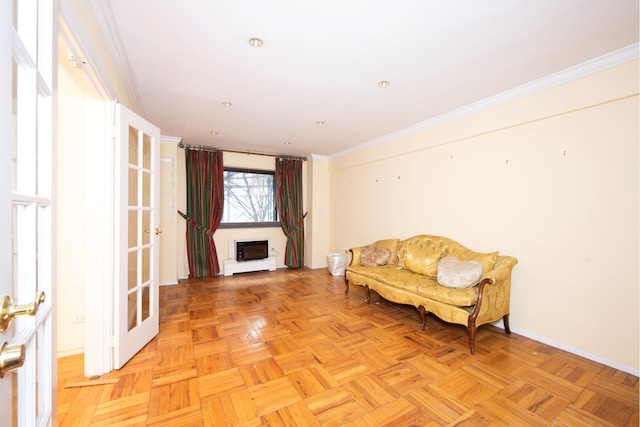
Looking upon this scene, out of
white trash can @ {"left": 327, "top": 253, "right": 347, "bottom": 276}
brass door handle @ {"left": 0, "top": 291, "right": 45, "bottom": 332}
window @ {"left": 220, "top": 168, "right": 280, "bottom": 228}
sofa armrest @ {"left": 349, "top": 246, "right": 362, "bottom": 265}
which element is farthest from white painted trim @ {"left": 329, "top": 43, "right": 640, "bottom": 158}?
brass door handle @ {"left": 0, "top": 291, "right": 45, "bottom": 332}

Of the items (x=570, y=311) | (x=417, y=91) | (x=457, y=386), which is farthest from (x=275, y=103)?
(x=570, y=311)

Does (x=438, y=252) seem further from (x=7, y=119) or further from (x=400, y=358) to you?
(x=7, y=119)

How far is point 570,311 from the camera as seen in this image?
93.6 inches

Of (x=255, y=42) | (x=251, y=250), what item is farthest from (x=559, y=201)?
(x=251, y=250)

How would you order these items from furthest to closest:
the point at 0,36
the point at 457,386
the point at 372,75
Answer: the point at 372,75, the point at 457,386, the point at 0,36

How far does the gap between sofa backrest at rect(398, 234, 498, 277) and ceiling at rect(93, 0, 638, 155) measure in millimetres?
1628

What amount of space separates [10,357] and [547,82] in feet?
12.0

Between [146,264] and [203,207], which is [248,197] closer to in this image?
[203,207]

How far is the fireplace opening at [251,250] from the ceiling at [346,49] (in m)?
2.66

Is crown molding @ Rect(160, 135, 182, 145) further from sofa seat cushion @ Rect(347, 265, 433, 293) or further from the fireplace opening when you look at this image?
sofa seat cushion @ Rect(347, 265, 433, 293)

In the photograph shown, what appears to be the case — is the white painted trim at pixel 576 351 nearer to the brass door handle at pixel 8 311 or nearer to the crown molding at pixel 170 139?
the brass door handle at pixel 8 311

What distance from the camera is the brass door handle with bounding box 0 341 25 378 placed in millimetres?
484

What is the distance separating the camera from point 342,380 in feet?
6.47

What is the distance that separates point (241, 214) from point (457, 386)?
4.58 meters
